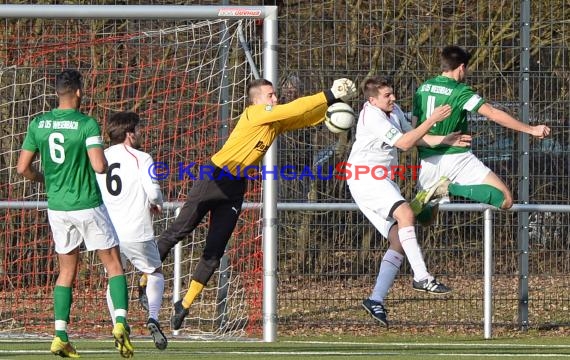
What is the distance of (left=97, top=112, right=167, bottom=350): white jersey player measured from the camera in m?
10.5

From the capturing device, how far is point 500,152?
13727 millimetres

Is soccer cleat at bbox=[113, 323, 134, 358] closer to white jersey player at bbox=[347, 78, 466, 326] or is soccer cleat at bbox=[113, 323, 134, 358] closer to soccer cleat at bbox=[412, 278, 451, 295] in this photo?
white jersey player at bbox=[347, 78, 466, 326]

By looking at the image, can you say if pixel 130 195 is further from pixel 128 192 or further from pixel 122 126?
pixel 122 126

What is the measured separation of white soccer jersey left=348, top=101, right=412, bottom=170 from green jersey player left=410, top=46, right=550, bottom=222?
0.30 metres

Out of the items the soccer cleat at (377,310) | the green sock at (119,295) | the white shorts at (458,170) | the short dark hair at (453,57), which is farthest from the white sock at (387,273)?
the green sock at (119,295)

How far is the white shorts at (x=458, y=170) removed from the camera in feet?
35.9

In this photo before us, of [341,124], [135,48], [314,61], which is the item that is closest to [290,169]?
[314,61]

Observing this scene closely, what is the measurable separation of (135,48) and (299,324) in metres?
3.21

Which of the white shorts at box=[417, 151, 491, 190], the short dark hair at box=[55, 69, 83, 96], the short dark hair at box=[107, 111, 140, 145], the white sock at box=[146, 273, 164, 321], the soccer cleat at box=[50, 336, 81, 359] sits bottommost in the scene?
the soccer cleat at box=[50, 336, 81, 359]

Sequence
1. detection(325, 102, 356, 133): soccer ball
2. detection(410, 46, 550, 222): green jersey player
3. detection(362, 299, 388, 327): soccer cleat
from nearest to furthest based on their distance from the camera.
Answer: detection(362, 299, 388, 327): soccer cleat
detection(325, 102, 356, 133): soccer ball
detection(410, 46, 550, 222): green jersey player

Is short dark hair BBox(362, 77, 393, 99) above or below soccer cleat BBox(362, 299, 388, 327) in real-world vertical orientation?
above

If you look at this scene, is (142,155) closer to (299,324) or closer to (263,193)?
(263,193)

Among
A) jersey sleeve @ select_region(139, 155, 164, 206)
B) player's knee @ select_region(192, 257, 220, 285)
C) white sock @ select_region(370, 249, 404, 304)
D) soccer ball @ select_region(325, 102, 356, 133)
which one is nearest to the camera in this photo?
jersey sleeve @ select_region(139, 155, 164, 206)

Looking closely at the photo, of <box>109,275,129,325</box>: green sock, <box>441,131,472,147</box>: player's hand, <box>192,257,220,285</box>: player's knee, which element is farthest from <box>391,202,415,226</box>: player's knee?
<box>109,275,129,325</box>: green sock
